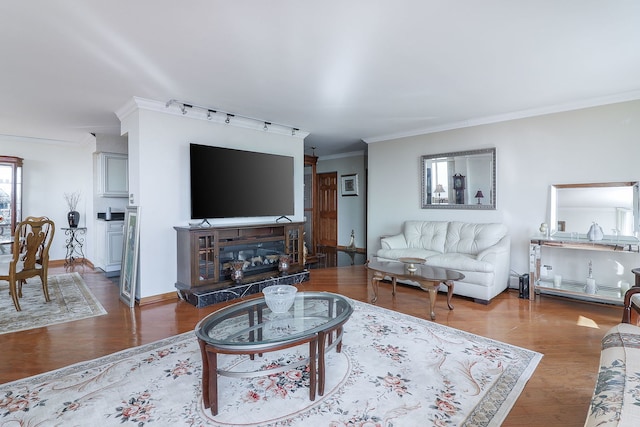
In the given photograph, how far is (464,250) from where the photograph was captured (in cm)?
458

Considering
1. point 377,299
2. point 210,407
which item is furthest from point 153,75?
point 377,299

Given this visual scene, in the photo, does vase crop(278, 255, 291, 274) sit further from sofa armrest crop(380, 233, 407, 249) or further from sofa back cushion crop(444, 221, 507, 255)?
sofa back cushion crop(444, 221, 507, 255)

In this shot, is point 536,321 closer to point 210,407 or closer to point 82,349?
point 210,407

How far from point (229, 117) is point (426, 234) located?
3.37 metres

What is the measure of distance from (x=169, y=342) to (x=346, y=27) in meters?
2.82

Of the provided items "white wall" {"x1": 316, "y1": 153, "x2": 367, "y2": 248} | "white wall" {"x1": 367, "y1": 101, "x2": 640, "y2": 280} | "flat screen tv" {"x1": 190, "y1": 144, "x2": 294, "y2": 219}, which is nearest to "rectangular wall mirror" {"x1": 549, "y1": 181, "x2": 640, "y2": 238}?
"white wall" {"x1": 367, "y1": 101, "x2": 640, "y2": 280}

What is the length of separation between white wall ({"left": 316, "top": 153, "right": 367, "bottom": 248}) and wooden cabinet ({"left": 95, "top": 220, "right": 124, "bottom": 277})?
4.71 metres

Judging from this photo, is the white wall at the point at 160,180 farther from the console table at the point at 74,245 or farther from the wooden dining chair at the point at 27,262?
the console table at the point at 74,245

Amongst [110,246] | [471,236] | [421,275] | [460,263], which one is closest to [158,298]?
[110,246]

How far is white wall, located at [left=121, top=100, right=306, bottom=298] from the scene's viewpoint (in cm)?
380

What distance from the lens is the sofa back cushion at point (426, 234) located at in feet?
16.0

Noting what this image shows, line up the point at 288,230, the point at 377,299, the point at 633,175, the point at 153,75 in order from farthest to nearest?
the point at 288,230, the point at 377,299, the point at 633,175, the point at 153,75

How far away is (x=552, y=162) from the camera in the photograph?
4219 millimetres

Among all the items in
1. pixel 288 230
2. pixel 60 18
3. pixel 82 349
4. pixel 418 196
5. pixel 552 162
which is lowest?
pixel 82 349
